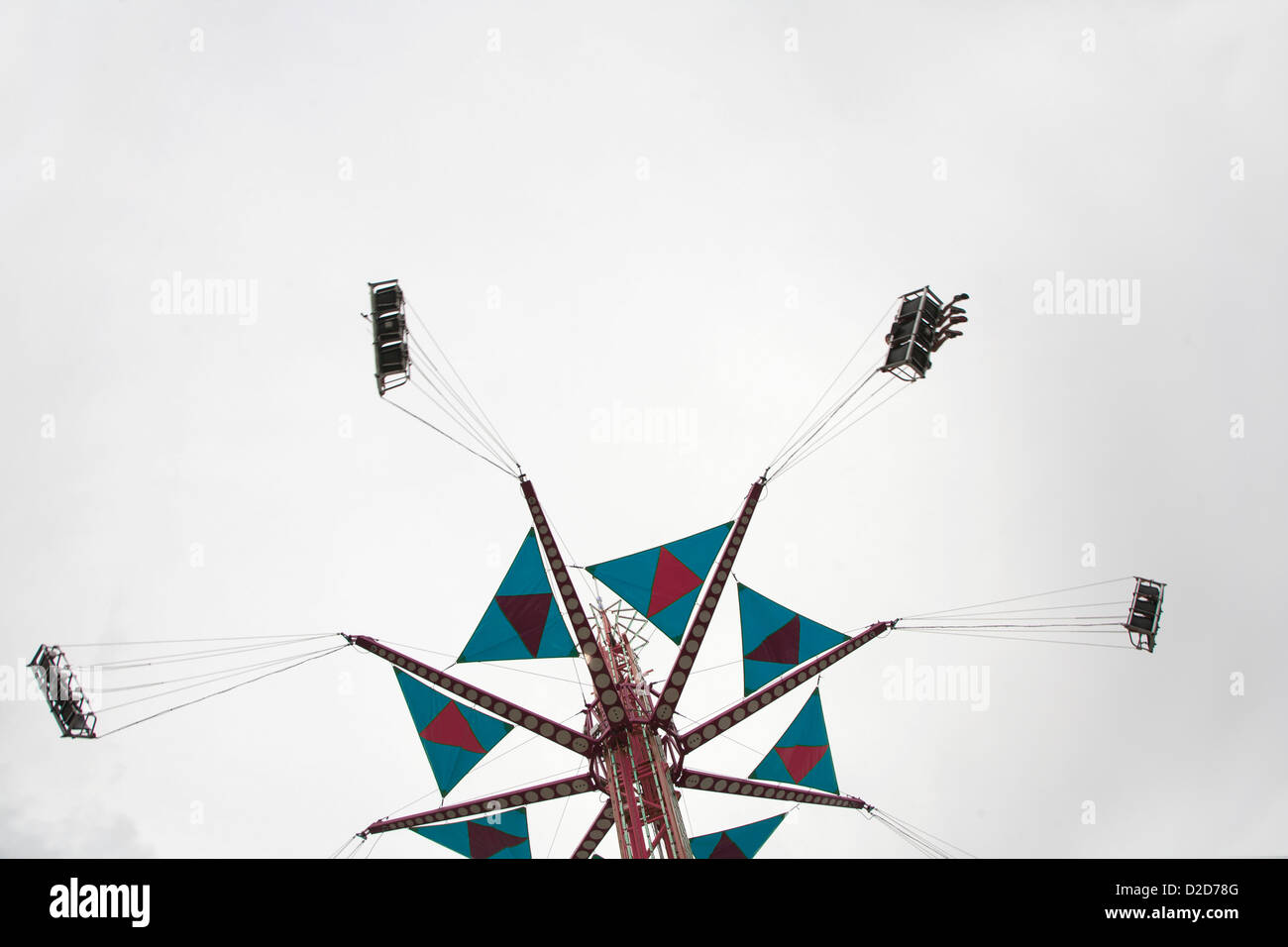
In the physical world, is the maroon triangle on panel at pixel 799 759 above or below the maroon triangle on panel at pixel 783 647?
below

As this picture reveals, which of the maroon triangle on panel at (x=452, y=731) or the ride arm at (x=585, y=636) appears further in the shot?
the maroon triangle on panel at (x=452, y=731)

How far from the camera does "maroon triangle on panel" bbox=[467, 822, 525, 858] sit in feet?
66.3

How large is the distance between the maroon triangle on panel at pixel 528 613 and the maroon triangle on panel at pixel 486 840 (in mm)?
4745

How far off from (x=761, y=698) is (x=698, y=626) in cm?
246

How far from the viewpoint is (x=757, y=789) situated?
20766 millimetres

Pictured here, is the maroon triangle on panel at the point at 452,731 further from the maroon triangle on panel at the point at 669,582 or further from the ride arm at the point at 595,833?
the maroon triangle on panel at the point at 669,582

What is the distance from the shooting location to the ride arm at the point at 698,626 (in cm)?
1836

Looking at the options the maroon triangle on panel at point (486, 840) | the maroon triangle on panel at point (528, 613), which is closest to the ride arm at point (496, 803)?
the maroon triangle on panel at point (486, 840)

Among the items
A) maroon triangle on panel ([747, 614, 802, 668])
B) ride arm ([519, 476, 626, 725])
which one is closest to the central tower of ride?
ride arm ([519, 476, 626, 725])

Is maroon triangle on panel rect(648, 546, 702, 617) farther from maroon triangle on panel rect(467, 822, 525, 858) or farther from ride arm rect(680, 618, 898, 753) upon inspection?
maroon triangle on panel rect(467, 822, 525, 858)
